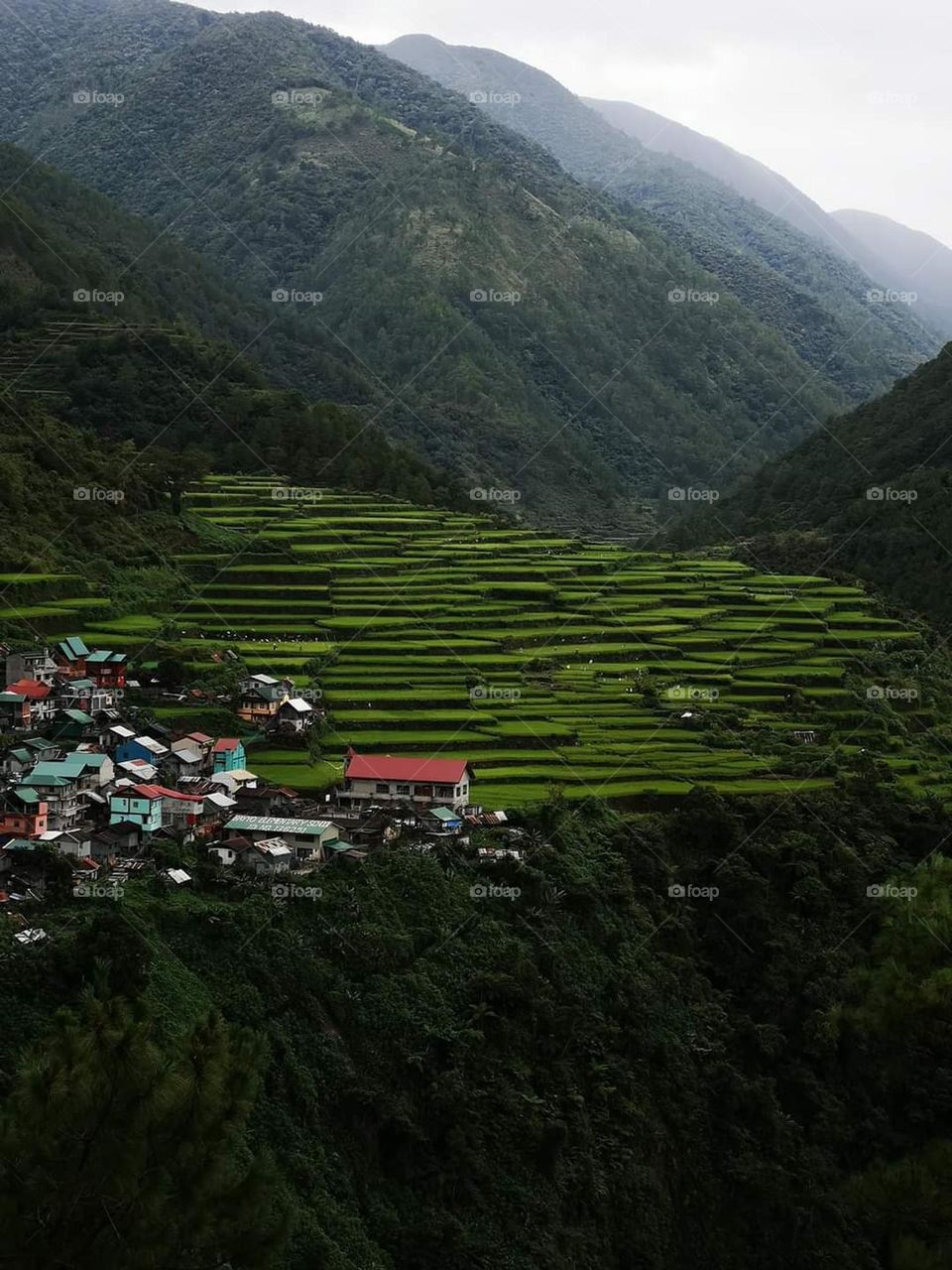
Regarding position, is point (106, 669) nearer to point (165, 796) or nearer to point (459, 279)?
point (165, 796)

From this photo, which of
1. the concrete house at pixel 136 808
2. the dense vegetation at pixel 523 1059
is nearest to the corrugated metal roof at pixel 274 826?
the dense vegetation at pixel 523 1059

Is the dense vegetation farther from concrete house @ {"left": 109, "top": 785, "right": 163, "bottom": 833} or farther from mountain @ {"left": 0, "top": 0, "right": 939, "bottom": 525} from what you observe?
A: mountain @ {"left": 0, "top": 0, "right": 939, "bottom": 525}

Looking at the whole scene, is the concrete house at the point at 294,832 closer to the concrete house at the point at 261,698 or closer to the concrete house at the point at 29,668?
the concrete house at the point at 261,698

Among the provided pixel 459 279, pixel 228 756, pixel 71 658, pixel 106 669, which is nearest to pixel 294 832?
pixel 228 756

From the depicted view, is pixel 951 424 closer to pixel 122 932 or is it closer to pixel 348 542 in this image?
pixel 348 542

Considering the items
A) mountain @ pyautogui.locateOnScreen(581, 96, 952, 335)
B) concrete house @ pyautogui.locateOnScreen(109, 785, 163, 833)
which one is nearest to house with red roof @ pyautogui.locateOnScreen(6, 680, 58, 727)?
concrete house @ pyautogui.locateOnScreen(109, 785, 163, 833)

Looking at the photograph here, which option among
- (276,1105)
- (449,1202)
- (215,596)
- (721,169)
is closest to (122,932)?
(276,1105)
